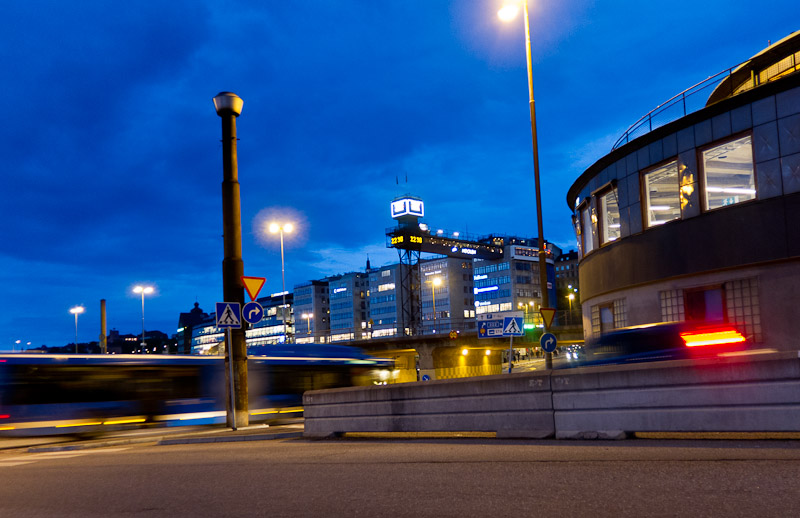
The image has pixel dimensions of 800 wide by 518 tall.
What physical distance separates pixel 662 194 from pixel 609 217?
3.46 metres

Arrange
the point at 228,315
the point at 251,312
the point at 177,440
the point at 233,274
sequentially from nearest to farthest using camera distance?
the point at 177,440
the point at 228,315
the point at 251,312
the point at 233,274

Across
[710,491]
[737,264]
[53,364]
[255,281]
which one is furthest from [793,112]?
[53,364]

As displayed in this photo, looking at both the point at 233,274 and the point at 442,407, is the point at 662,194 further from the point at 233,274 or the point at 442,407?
the point at 442,407

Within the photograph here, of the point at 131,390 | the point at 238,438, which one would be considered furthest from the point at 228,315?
the point at 131,390

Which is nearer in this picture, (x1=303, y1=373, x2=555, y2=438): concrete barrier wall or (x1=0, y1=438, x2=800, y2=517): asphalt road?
(x1=0, y1=438, x2=800, y2=517): asphalt road

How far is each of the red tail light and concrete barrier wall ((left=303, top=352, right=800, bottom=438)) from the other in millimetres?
3904

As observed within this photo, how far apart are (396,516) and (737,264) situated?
1779 centimetres

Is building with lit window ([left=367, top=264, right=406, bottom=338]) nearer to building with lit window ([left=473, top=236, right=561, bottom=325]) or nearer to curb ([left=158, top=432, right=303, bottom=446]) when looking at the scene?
building with lit window ([left=473, top=236, right=561, bottom=325])

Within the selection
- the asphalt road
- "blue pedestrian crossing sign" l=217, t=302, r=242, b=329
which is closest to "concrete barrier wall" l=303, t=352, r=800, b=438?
the asphalt road

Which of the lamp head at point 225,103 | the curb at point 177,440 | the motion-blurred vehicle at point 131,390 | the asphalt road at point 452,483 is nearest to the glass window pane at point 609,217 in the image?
the motion-blurred vehicle at point 131,390

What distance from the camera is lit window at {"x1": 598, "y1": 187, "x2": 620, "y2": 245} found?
26.2 metres

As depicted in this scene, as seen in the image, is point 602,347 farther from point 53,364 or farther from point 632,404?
point 53,364

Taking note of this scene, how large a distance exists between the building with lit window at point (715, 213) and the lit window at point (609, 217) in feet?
0.13

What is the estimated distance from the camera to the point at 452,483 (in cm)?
682
